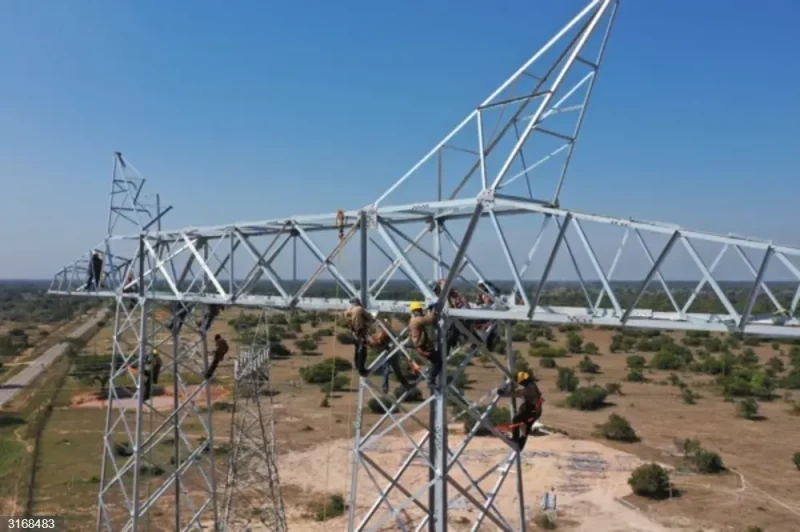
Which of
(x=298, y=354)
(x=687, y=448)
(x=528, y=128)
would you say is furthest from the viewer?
(x=298, y=354)

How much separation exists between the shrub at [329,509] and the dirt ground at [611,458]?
44 cm

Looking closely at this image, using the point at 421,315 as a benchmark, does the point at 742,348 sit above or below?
below

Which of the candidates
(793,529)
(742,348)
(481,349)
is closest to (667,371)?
(742,348)

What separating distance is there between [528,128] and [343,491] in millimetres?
19281

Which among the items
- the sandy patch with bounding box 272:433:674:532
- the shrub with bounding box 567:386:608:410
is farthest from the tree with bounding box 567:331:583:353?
the sandy patch with bounding box 272:433:674:532

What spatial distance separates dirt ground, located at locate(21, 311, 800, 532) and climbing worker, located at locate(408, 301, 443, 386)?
14.3 meters

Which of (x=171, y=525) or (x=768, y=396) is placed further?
(x=768, y=396)

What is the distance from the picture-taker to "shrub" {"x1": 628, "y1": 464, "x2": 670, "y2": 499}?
22.8 m

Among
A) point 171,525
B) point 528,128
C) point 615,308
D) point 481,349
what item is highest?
point 528,128

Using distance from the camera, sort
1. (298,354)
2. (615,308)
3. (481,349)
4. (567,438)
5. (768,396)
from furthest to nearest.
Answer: (298,354), (768,396), (567,438), (481,349), (615,308)

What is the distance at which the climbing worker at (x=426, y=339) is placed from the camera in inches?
298

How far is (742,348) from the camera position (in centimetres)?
6228

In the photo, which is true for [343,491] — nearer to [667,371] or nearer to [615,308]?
[615,308]

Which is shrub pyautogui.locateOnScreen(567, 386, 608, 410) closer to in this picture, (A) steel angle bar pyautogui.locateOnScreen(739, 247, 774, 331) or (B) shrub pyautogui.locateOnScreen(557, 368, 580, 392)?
(B) shrub pyautogui.locateOnScreen(557, 368, 580, 392)
